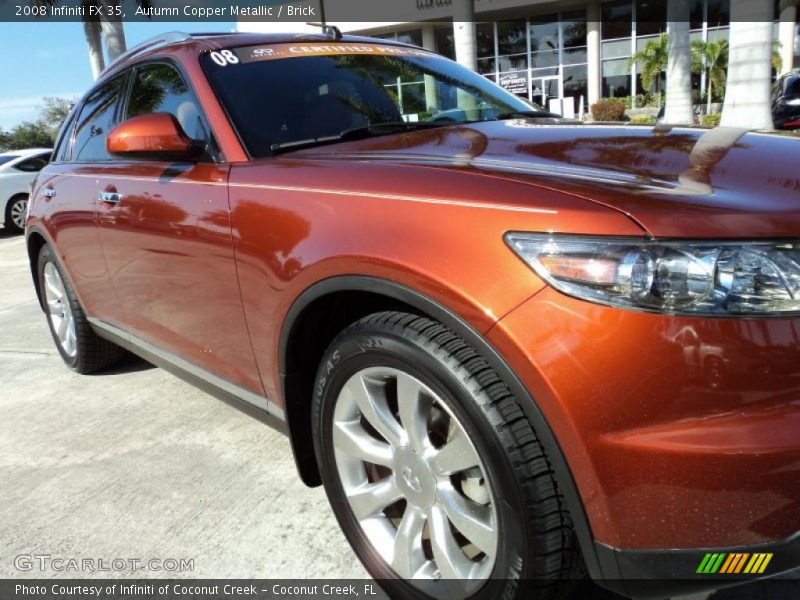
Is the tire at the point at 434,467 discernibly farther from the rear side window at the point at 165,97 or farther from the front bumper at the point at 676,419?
the rear side window at the point at 165,97

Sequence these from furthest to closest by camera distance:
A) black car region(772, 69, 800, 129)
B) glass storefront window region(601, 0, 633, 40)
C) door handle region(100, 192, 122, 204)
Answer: glass storefront window region(601, 0, 633, 40), black car region(772, 69, 800, 129), door handle region(100, 192, 122, 204)

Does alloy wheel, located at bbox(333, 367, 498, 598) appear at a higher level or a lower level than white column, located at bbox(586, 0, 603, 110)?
lower

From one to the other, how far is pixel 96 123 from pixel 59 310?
4.30 feet

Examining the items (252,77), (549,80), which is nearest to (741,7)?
(252,77)

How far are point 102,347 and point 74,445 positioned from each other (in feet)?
3.07

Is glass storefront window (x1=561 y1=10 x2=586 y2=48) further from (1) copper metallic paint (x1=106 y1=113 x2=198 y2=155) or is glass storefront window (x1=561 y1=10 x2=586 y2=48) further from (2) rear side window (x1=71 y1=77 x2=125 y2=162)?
(1) copper metallic paint (x1=106 y1=113 x2=198 y2=155)

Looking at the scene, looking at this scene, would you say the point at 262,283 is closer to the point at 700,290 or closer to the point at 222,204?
the point at 222,204

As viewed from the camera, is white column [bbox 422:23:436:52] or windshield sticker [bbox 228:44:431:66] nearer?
windshield sticker [bbox 228:44:431:66]

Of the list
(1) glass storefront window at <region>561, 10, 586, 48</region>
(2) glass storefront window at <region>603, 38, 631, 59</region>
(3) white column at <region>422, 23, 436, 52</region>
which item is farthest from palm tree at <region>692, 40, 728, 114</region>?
(3) white column at <region>422, 23, 436, 52</region>

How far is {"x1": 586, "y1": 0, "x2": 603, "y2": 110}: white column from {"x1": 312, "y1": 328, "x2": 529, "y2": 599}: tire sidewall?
27.3 m

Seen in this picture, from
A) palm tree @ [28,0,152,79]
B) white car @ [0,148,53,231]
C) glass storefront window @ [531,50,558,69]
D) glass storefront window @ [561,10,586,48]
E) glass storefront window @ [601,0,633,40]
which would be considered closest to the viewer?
white car @ [0,148,53,231]

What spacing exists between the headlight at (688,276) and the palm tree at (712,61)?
24.2 metres

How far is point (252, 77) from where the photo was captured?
2.61 m

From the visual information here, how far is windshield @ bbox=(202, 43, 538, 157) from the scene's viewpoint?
97.4 inches
